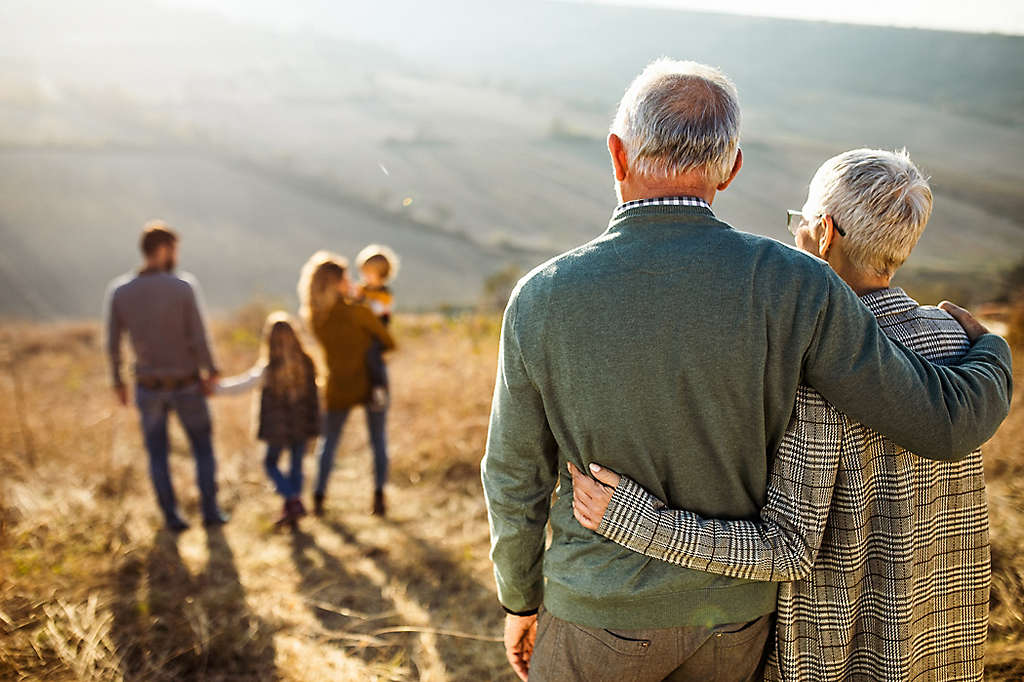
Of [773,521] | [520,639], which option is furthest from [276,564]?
[773,521]

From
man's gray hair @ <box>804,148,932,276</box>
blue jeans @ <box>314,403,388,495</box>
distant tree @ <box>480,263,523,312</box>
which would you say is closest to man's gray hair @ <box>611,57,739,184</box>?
man's gray hair @ <box>804,148,932,276</box>

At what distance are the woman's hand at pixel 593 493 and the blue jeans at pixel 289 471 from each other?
3179 mm

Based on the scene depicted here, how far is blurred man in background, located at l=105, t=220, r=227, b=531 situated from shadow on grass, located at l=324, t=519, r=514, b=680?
1.11m

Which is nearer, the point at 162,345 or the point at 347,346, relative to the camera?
the point at 162,345

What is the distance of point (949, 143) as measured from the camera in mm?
10523

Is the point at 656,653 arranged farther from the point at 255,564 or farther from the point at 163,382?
the point at 163,382

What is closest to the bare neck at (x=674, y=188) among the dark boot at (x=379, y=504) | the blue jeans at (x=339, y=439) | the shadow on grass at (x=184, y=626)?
the shadow on grass at (x=184, y=626)

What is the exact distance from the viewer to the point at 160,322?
13.0ft

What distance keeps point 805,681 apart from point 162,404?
12.3ft

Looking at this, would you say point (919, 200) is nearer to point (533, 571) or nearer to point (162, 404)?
point (533, 571)

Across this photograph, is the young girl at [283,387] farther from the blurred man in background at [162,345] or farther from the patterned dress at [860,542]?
the patterned dress at [860,542]

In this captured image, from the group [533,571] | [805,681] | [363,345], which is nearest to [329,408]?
[363,345]

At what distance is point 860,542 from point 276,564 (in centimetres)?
325

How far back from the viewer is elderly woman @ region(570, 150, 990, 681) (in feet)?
4.17
